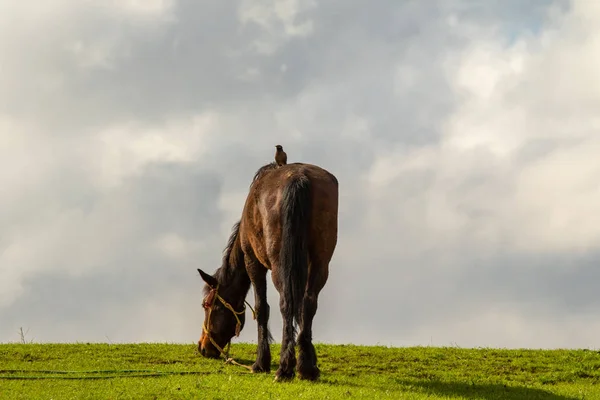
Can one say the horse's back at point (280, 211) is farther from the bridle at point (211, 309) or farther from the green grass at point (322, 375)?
the bridle at point (211, 309)

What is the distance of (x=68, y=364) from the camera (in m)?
17.2

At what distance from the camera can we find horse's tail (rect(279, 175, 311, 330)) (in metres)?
12.7

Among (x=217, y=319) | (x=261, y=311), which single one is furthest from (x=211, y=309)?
(x=261, y=311)

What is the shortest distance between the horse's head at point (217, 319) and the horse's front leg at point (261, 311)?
4.65 feet

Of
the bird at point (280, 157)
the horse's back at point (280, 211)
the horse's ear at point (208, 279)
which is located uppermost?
the bird at point (280, 157)

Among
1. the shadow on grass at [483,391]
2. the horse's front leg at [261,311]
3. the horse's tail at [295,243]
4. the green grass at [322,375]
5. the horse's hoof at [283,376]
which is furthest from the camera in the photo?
the horse's front leg at [261,311]

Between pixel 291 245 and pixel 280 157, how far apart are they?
3.25 m

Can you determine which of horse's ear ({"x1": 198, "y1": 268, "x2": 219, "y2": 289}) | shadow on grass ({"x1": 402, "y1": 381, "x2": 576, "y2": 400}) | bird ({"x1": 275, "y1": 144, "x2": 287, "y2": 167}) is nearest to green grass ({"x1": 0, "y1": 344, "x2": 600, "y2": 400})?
shadow on grass ({"x1": 402, "y1": 381, "x2": 576, "y2": 400})

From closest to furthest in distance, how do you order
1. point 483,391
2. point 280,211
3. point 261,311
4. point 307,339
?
point 307,339
point 280,211
point 483,391
point 261,311

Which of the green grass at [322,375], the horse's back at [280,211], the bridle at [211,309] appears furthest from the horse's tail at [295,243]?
the bridle at [211,309]

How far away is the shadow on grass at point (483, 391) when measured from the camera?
537 inches

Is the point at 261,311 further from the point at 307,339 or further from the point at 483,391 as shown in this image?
the point at 483,391

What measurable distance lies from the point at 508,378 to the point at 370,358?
2.99m

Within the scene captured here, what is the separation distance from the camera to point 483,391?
14.4 m
